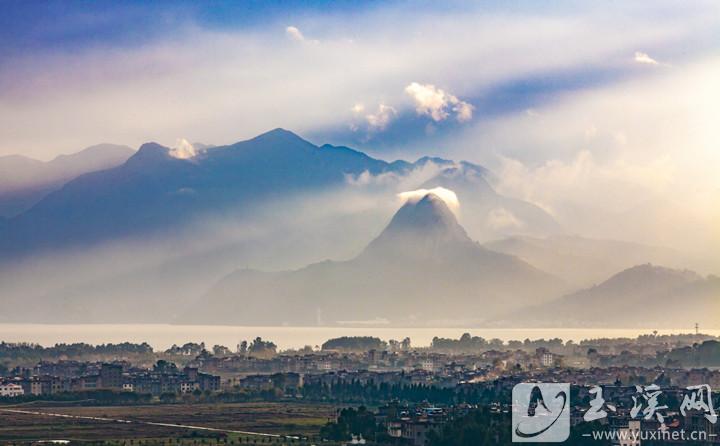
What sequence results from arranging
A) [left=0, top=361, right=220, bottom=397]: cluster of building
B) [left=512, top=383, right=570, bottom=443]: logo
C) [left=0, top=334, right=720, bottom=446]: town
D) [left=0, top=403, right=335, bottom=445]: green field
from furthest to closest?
1. [left=0, top=361, right=220, bottom=397]: cluster of building
2. [left=0, top=403, right=335, bottom=445]: green field
3. [left=0, top=334, right=720, bottom=446]: town
4. [left=512, top=383, right=570, bottom=443]: logo

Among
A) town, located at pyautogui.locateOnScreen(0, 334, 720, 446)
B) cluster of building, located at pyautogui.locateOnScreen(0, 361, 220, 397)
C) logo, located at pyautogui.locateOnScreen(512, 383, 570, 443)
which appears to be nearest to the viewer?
logo, located at pyautogui.locateOnScreen(512, 383, 570, 443)

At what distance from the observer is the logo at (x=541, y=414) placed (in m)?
56.5

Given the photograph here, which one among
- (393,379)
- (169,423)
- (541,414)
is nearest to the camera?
(541,414)

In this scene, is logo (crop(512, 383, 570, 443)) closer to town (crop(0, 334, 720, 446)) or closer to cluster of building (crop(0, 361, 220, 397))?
town (crop(0, 334, 720, 446))

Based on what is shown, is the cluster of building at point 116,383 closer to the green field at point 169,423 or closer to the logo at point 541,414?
the green field at point 169,423

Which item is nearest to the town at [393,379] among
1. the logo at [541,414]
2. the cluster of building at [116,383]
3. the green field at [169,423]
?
the cluster of building at [116,383]

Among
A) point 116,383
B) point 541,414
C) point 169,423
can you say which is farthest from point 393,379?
point 541,414

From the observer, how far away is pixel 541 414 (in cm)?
6141

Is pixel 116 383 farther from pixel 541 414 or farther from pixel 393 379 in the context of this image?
pixel 541 414

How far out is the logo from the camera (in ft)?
185

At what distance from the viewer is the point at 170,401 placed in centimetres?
9188

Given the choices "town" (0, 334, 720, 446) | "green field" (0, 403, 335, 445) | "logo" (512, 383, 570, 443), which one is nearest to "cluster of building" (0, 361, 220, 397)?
"town" (0, 334, 720, 446)

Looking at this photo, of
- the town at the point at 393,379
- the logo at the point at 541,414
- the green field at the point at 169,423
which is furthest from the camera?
the green field at the point at 169,423

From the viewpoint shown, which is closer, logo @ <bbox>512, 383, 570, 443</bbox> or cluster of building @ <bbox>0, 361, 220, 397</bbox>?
→ logo @ <bbox>512, 383, 570, 443</bbox>
